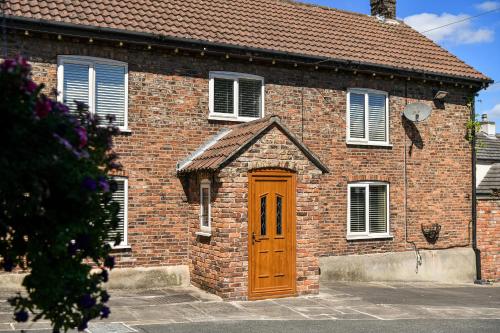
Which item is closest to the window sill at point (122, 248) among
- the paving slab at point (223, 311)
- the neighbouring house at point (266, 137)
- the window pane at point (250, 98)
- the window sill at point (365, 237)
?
the neighbouring house at point (266, 137)

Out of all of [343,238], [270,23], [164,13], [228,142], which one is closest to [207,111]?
[228,142]

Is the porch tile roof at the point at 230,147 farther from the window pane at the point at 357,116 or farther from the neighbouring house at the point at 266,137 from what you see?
the window pane at the point at 357,116

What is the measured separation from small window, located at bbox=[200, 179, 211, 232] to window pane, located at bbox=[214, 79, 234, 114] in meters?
2.37

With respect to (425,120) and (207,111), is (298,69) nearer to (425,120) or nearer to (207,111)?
(207,111)

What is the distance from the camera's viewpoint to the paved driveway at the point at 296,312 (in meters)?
9.27

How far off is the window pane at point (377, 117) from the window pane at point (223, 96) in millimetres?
4324

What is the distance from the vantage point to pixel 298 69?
14945 mm

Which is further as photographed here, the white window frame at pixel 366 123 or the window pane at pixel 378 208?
the window pane at pixel 378 208

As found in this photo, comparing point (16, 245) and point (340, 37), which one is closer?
point (16, 245)

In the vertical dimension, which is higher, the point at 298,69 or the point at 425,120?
the point at 298,69

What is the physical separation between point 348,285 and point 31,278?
10838 millimetres

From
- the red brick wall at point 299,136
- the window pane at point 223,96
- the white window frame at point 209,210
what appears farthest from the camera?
the window pane at point 223,96

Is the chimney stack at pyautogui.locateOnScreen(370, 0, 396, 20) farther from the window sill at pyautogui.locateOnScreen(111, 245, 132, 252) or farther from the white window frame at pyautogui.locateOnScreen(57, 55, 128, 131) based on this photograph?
the window sill at pyautogui.locateOnScreen(111, 245, 132, 252)

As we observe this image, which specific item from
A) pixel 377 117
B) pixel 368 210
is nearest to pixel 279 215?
pixel 368 210
